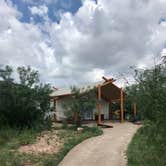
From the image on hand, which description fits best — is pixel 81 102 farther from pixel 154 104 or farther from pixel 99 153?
pixel 154 104

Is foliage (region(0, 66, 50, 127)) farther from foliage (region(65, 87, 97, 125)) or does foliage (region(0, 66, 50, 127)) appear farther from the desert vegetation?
foliage (region(65, 87, 97, 125))

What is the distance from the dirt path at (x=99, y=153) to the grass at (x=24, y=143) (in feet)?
1.22

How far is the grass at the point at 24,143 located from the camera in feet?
36.7

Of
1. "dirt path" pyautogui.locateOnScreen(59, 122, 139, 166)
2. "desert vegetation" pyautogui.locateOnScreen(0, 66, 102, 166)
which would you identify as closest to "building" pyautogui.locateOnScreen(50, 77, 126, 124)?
"desert vegetation" pyautogui.locateOnScreen(0, 66, 102, 166)

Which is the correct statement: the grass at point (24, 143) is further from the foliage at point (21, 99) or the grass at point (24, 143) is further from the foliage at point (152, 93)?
the foliage at point (152, 93)

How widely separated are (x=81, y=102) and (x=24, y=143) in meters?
7.38

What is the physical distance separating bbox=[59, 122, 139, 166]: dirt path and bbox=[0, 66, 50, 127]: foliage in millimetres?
5336

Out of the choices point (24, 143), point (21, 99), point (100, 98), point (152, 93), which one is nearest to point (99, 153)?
point (24, 143)

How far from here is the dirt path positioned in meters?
10.9

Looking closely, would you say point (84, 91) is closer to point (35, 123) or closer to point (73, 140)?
point (35, 123)

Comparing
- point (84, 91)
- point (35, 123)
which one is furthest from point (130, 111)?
point (35, 123)

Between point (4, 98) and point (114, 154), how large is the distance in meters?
9.51

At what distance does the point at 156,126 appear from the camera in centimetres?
642

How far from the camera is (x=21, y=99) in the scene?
754 inches
